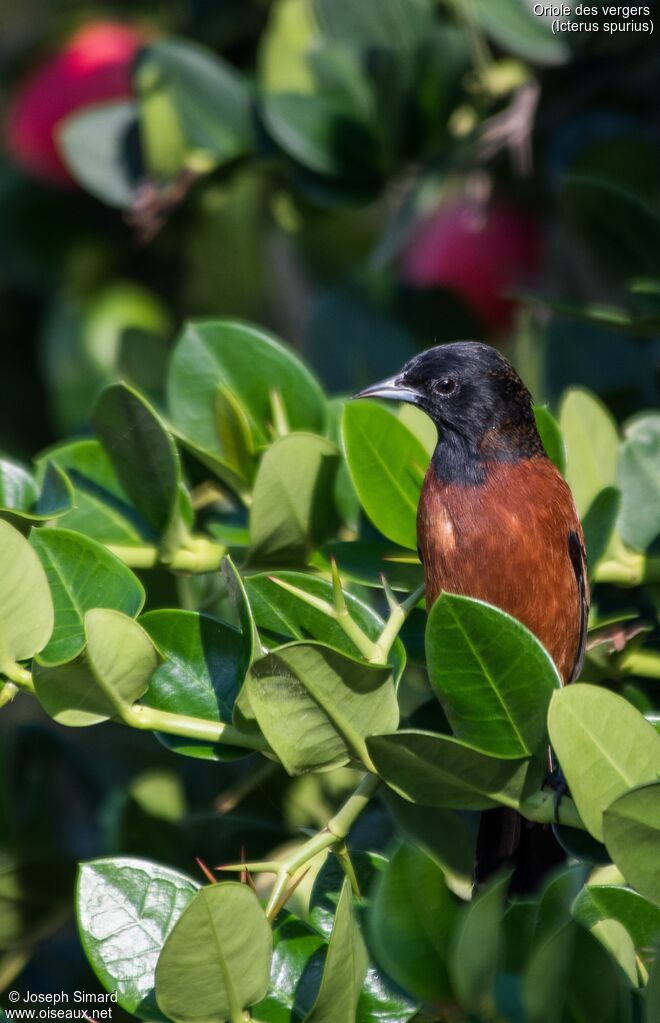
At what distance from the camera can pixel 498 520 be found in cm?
213

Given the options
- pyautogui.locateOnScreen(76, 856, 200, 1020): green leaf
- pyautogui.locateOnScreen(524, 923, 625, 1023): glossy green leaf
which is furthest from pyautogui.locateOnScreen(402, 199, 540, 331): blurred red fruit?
pyautogui.locateOnScreen(524, 923, 625, 1023): glossy green leaf

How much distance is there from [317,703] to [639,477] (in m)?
0.87

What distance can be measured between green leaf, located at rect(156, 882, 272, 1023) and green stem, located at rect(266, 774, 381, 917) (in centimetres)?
4

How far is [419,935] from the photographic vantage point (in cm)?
149

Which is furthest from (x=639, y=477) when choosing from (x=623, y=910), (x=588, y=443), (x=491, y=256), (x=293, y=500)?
(x=491, y=256)

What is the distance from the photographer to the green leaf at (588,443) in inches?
80.7

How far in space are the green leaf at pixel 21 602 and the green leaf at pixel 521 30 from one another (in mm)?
1825

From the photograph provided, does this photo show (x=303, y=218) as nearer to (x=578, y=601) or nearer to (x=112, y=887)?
(x=578, y=601)

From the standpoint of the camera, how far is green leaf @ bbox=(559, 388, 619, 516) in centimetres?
205

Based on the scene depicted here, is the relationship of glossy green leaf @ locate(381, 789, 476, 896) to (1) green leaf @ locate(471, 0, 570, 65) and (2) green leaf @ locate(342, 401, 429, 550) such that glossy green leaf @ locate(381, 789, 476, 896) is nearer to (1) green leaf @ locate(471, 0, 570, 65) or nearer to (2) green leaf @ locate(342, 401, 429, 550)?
(2) green leaf @ locate(342, 401, 429, 550)

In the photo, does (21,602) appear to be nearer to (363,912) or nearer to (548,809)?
(363,912)

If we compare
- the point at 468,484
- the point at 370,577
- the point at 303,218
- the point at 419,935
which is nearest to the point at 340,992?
the point at 419,935

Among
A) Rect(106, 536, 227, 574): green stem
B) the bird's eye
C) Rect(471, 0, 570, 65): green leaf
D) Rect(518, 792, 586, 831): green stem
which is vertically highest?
Rect(471, 0, 570, 65): green leaf

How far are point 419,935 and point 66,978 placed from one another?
162 centimetres
